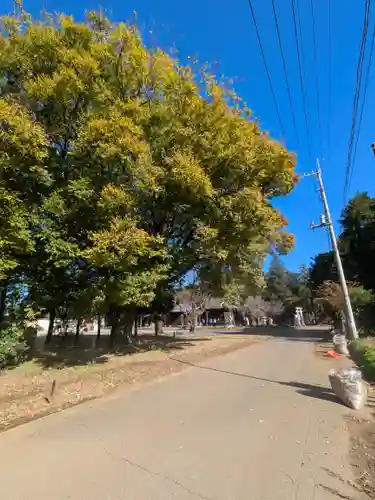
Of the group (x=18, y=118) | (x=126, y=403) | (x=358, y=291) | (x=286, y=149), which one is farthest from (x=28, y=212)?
Answer: (x=358, y=291)

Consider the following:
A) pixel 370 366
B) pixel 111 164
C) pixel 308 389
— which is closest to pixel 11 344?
pixel 111 164

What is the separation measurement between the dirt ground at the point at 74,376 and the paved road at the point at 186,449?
680 millimetres

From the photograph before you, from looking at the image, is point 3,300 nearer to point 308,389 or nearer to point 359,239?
point 308,389

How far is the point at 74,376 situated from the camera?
33.0ft

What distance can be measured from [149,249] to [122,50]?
8.24m

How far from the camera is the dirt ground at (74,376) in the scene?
7.70m

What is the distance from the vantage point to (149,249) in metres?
12.4

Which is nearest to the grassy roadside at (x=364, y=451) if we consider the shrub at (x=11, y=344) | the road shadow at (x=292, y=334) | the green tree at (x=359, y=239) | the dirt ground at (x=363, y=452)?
the dirt ground at (x=363, y=452)

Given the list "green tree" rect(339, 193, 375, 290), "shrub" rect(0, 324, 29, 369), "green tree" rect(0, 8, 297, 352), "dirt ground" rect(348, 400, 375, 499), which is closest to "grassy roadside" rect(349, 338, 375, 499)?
"dirt ground" rect(348, 400, 375, 499)

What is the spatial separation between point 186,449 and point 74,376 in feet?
18.8

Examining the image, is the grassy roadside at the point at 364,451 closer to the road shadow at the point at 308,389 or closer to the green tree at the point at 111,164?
the road shadow at the point at 308,389

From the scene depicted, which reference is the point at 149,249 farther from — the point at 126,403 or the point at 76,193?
the point at 126,403

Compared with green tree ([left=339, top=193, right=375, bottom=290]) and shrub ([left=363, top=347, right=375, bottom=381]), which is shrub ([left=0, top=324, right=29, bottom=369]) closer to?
shrub ([left=363, top=347, right=375, bottom=381])

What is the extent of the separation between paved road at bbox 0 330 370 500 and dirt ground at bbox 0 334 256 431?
0.68 metres
